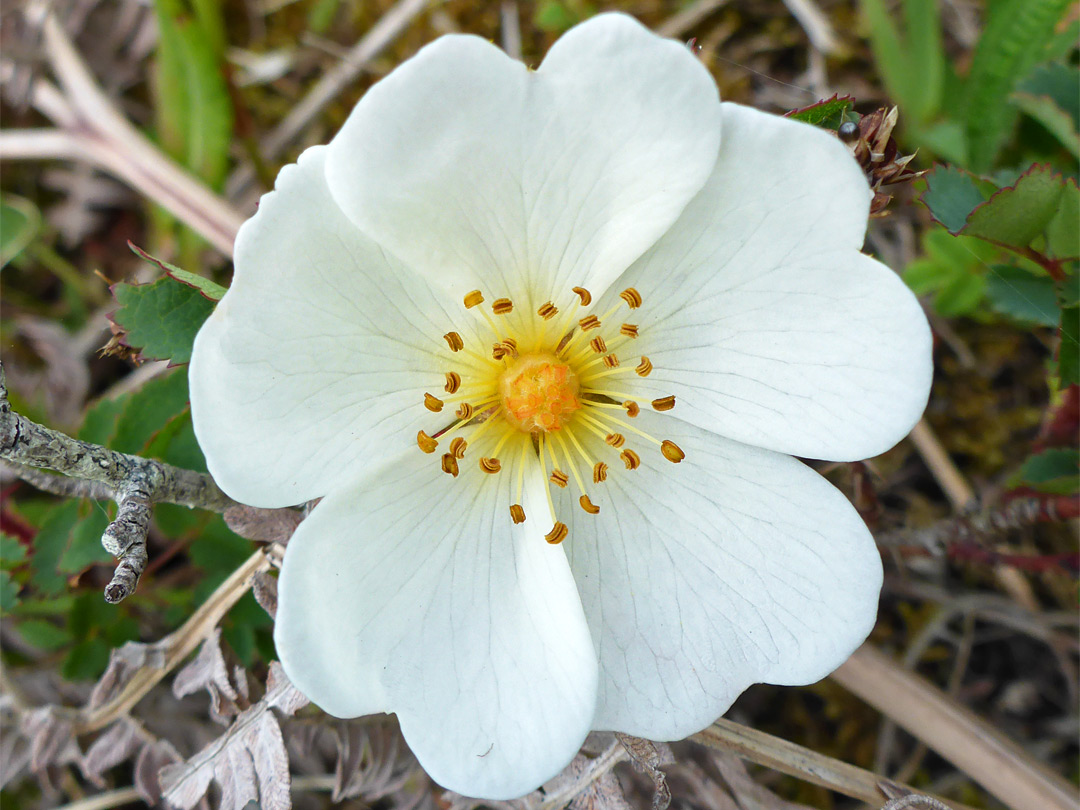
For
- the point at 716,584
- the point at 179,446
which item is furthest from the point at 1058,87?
the point at 179,446

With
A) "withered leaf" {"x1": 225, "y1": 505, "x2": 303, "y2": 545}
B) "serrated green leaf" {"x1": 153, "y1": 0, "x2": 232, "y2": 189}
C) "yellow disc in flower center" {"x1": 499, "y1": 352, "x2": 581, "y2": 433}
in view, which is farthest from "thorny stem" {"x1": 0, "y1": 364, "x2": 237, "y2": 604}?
"serrated green leaf" {"x1": 153, "y1": 0, "x2": 232, "y2": 189}

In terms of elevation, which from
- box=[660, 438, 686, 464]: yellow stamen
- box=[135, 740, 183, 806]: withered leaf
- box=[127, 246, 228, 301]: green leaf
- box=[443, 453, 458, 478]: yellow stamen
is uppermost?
box=[127, 246, 228, 301]: green leaf

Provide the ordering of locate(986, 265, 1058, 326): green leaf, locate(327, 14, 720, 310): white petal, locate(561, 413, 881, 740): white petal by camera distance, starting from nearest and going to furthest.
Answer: locate(327, 14, 720, 310): white petal < locate(561, 413, 881, 740): white petal < locate(986, 265, 1058, 326): green leaf

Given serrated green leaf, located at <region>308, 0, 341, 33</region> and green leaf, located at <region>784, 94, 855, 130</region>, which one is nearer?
green leaf, located at <region>784, 94, 855, 130</region>

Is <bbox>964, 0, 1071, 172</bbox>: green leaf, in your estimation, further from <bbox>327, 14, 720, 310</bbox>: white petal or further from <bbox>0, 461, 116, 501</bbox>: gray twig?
<bbox>0, 461, 116, 501</bbox>: gray twig

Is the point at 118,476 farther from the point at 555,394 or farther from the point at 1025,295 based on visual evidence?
the point at 1025,295

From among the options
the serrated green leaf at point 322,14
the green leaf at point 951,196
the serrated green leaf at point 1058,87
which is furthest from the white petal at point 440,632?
the serrated green leaf at point 322,14

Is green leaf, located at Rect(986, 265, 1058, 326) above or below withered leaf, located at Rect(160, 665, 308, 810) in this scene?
below
